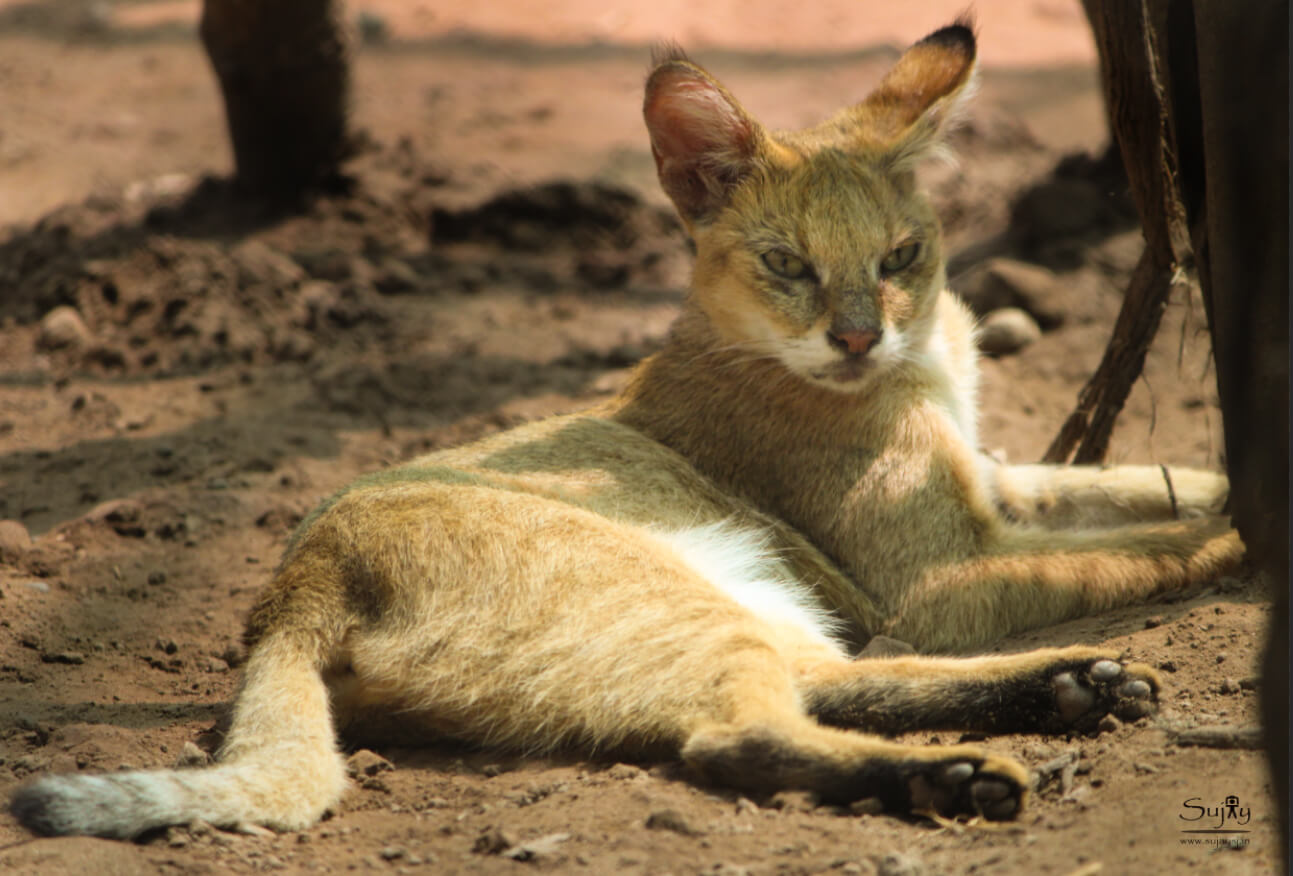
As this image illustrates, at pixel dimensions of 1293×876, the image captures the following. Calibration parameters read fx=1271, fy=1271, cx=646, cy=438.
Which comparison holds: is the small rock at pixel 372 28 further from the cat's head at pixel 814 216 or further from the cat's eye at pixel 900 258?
the cat's eye at pixel 900 258

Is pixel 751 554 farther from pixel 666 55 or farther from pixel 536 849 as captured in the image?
pixel 666 55

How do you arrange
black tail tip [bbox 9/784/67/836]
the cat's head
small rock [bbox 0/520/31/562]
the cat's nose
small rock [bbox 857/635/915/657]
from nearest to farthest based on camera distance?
black tail tip [bbox 9/784/67/836] → small rock [bbox 857/635/915/657] → the cat's nose → the cat's head → small rock [bbox 0/520/31/562]

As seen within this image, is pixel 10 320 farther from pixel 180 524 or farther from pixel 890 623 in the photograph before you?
pixel 890 623

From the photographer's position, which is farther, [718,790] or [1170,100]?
[1170,100]

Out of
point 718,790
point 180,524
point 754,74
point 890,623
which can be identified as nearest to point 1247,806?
point 718,790

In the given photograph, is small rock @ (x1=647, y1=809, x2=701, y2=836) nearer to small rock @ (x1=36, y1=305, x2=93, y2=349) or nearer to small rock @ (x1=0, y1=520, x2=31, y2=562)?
small rock @ (x1=0, y1=520, x2=31, y2=562)

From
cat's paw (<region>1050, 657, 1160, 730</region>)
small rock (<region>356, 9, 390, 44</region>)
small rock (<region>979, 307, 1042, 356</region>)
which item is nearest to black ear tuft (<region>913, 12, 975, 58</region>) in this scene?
small rock (<region>979, 307, 1042, 356</region>)

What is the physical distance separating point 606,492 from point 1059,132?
691 cm

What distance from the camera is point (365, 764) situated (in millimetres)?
3928

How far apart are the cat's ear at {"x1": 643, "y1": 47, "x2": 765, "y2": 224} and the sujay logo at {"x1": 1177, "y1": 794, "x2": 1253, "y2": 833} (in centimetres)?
292

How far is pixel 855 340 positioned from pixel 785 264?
0.47 metres

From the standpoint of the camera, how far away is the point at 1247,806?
3137 mm

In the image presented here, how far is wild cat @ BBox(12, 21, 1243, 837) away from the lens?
11.7 feet

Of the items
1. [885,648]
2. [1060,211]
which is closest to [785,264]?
[885,648]
